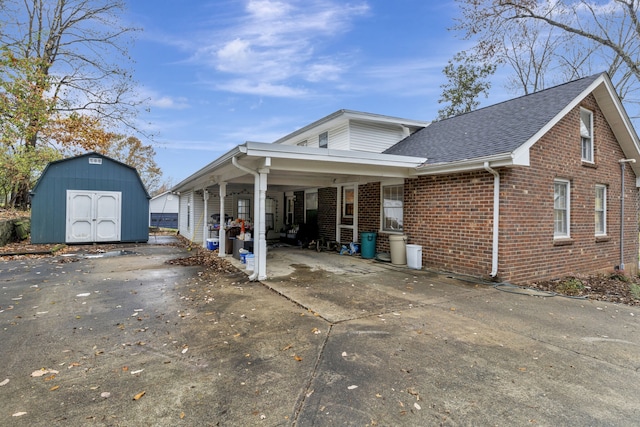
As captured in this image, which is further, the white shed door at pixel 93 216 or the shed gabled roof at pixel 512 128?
the white shed door at pixel 93 216

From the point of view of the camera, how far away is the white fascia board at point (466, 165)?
6492mm

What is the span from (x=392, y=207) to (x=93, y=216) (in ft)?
41.2

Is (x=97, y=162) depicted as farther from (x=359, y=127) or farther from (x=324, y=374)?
(x=324, y=374)

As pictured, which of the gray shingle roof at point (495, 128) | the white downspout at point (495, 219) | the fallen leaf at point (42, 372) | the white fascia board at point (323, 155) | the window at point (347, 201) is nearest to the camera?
the fallen leaf at point (42, 372)

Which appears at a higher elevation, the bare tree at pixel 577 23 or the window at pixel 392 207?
the bare tree at pixel 577 23

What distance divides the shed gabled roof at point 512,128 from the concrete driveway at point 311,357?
121 inches

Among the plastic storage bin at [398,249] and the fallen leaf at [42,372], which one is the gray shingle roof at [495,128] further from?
the fallen leaf at [42,372]

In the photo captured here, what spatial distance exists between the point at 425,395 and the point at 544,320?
10.3ft

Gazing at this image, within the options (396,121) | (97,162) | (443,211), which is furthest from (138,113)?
(443,211)

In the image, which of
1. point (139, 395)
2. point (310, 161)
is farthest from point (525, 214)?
point (139, 395)

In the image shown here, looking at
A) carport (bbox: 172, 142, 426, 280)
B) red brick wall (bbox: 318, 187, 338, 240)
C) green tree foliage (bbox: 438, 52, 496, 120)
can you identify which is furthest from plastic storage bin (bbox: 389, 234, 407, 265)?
green tree foliage (bbox: 438, 52, 496, 120)

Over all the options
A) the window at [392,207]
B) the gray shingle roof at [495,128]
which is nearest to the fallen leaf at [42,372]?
the gray shingle roof at [495,128]

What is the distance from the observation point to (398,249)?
898 cm

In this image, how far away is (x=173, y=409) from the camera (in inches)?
99.7
